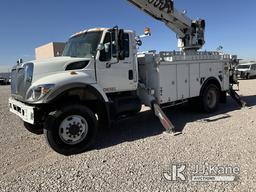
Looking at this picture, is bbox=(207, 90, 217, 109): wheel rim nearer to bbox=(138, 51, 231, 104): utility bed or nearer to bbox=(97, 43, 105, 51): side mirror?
bbox=(138, 51, 231, 104): utility bed

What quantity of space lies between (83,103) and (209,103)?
4.94 meters

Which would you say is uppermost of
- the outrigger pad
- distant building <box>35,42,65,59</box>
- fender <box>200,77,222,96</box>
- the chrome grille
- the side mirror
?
distant building <box>35,42,65,59</box>

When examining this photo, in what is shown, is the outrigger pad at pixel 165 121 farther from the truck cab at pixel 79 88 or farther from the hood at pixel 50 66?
the hood at pixel 50 66

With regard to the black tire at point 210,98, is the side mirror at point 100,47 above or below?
above

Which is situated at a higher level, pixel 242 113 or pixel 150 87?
pixel 150 87

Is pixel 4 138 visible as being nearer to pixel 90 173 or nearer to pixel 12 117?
pixel 12 117

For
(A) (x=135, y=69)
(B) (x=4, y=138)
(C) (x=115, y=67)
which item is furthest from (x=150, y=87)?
(B) (x=4, y=138)

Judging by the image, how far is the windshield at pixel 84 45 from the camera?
20.6ft

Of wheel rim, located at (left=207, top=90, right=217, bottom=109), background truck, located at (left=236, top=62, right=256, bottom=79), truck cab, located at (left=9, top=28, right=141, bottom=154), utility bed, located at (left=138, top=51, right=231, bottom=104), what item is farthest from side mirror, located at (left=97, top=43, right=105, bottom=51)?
background truck, located at (left=236, top=62, right=256, bottom=79)

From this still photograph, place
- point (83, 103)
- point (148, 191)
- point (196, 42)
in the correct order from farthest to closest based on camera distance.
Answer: point (196, 42) < point (83, 103) < point (148, 191)

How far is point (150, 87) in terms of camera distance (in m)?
7.51

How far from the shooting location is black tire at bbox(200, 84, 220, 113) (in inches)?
350

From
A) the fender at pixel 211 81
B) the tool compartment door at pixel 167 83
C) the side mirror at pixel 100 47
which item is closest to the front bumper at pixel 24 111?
the side mirror at pixel 100 47

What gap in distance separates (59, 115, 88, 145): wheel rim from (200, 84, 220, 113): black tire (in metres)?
4.64
